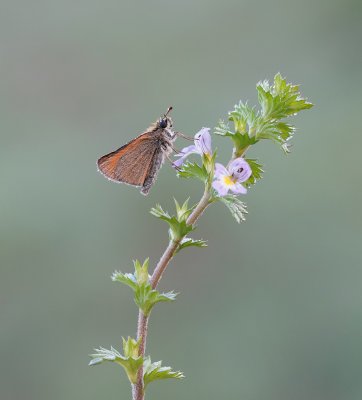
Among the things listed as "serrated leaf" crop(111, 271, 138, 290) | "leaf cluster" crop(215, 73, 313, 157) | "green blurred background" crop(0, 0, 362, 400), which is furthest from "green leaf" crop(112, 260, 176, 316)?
"green blurred background" crop(0, 0, 362, 400)

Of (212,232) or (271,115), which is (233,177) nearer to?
(271,115)

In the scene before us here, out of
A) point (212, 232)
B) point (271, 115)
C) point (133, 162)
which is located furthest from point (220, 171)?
point (212, 232)

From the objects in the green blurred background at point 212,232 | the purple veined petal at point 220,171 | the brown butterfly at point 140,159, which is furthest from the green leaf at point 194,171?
the green blurred background at point 212,232

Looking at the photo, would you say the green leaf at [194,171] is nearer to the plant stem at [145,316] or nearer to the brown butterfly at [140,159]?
the plant stem at [145,316]

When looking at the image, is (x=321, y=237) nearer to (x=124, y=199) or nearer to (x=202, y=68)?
(x=124, y=199)

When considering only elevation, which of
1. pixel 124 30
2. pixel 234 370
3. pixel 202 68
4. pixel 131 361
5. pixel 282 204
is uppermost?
pixel 124 30

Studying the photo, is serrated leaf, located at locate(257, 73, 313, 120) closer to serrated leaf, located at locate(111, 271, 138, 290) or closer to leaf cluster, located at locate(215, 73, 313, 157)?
leaf cluster, located at locate(215, 73, 313, 157)

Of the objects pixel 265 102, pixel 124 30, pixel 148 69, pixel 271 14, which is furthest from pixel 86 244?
pixel 265 102
